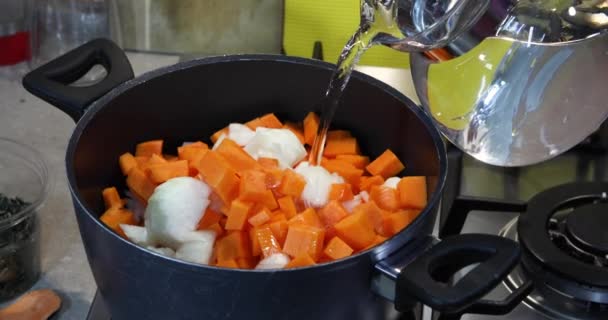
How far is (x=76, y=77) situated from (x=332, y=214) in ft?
1.17

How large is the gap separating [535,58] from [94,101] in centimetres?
51

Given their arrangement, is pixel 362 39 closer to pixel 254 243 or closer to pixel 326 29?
pixel 254 243

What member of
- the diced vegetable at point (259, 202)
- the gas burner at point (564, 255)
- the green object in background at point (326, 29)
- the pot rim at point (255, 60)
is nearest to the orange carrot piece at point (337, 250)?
the diced vegetable at point (259, 202)

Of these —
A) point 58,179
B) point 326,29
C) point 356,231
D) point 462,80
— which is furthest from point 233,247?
point 326,29

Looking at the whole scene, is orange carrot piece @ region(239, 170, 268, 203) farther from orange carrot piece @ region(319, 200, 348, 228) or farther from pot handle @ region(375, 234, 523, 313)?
pot handle @ region(375, 234, 523, 313)

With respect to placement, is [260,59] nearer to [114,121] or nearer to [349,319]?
[114,121]

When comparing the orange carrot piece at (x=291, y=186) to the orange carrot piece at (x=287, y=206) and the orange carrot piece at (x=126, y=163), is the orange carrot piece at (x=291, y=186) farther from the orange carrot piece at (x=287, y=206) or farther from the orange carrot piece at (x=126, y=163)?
the orange carrot piece at (x=126, y=163)

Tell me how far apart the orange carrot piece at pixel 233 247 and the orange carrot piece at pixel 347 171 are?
0.55 feet

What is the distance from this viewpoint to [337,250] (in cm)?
71

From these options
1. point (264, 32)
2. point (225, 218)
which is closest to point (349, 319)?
point (225, 218)

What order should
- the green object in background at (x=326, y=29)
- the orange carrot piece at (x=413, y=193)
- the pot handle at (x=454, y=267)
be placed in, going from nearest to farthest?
the pot handle at (x=454, y=267) → the orange carrot piece at (x=413, y=193) → the green object in background at (x=326, y=29)

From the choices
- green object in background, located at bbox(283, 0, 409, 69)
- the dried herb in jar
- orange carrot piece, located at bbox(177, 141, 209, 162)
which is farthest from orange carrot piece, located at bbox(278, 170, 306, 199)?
green object in background, located at bbox(283, 0, 409, 69)

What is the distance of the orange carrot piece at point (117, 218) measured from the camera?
2.54 ft

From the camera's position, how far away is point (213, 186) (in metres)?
0.77
